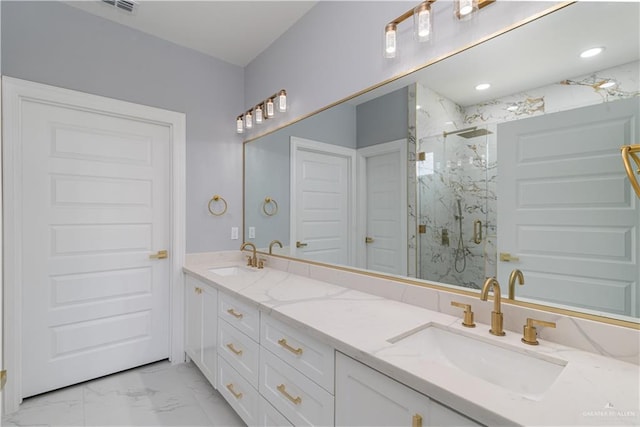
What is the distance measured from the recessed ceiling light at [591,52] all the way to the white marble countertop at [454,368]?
975 mm

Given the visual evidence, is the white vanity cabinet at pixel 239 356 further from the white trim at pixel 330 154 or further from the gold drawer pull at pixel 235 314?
the white trim at pixel 330 154

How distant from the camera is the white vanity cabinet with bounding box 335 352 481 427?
0.80 meters

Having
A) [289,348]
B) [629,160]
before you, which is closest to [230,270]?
[289,348]

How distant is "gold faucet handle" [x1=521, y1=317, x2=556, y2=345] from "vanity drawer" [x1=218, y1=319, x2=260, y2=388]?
1148 millimetres

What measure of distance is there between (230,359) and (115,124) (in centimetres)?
→ 193

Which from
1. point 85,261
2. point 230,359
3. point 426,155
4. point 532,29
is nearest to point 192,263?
point 85,261

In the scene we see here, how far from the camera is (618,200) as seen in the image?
0.97 m

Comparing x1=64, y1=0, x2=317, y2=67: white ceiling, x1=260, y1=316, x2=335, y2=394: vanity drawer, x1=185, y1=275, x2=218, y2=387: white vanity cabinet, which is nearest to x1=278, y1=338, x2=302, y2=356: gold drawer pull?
x1=260, y1=316, x2=335, y2=394: vanity drawer

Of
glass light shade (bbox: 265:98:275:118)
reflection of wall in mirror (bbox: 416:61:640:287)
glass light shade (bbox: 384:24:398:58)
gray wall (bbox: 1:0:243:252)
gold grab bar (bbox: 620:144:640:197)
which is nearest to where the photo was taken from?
gold grab bar (bbox: 620:144:640:197)

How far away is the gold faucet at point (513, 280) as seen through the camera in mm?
1099

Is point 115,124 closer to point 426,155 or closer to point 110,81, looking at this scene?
point 110,81

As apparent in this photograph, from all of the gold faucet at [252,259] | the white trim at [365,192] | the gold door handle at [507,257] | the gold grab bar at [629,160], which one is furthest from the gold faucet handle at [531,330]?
the gold faucet at [252,259]

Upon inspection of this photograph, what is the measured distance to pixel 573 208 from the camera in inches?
41.2

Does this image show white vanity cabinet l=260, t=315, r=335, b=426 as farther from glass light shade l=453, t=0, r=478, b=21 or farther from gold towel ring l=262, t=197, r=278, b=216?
glass light shade l=453, t=0, r=478, b=21
